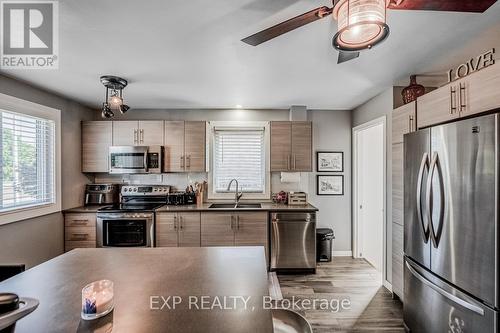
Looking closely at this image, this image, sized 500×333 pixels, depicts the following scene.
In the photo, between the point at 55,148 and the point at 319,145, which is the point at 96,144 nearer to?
the point at 55,148

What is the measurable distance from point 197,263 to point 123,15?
1.71m

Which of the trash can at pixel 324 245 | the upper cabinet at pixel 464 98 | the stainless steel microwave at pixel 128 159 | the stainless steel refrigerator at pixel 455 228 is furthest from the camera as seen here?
the trash can at pixel 324 245

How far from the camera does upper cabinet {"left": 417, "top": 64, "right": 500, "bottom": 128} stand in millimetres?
1542

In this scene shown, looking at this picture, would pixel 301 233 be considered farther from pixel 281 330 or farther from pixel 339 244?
pixel 281 330

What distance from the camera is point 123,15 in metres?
1.59

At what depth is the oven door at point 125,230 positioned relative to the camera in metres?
3.40

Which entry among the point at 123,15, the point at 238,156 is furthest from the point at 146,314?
the point at 238,156

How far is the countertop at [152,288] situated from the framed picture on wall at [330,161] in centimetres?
265

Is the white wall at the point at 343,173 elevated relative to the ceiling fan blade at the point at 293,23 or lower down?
lower down

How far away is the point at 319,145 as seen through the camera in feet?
13.7

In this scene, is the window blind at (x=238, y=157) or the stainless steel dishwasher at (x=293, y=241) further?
the window blind at (x=238, y=157)

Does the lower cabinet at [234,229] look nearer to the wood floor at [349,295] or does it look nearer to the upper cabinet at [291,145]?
the wood floor at [349,295]

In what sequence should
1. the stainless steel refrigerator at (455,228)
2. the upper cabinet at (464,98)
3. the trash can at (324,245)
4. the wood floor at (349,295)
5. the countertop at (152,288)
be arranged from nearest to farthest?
the countertop at (152,288) < the stainless steel refrigerator at (455,228) < the upper cabinet at (464,98) < the wood floor at (349,295) < the trash can at (324,245)

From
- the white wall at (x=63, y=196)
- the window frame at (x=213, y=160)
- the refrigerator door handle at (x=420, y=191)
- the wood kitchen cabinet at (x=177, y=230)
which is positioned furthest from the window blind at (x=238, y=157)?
the refrigerator door handle at (x=420, y=191)
